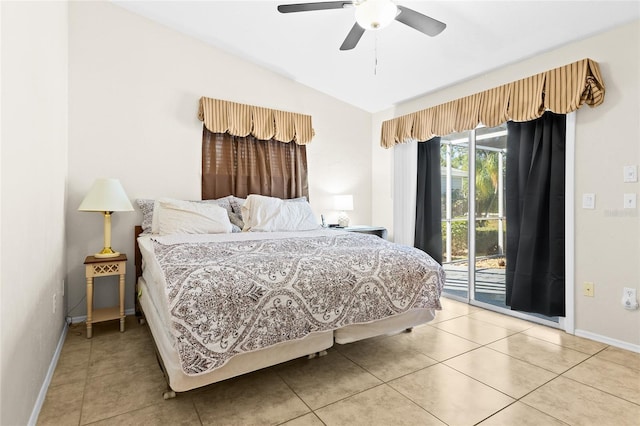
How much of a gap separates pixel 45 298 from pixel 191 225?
1120 millimetres

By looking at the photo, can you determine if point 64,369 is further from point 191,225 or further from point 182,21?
point 182,21

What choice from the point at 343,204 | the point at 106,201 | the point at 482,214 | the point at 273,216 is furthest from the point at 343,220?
the point at 106,201

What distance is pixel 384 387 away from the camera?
185 cm

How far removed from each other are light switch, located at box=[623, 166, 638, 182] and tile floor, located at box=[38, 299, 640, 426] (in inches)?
49.0

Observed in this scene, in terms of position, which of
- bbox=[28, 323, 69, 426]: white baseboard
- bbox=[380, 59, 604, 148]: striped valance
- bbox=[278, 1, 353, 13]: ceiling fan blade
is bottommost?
bbox=[28, 323, 69, 426]: white baseboard

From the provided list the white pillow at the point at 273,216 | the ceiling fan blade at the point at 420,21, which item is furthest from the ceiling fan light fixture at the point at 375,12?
the white pillow at the point at 273,216

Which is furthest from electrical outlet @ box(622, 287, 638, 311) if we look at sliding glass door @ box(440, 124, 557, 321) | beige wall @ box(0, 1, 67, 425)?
beige wall @ box(0, 1, 67, 425)

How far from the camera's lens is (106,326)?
285 centimetres

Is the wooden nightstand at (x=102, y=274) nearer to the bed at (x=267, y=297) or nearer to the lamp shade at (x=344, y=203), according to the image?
the bed at (x=267, y=297)

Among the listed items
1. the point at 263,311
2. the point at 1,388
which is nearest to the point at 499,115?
the point at 263,311

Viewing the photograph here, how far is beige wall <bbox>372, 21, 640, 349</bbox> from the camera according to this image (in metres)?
2.33

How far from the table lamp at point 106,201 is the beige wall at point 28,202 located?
13.3 inches

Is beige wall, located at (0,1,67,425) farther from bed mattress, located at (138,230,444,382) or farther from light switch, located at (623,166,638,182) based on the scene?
light switch, located at (623,166,638,182)

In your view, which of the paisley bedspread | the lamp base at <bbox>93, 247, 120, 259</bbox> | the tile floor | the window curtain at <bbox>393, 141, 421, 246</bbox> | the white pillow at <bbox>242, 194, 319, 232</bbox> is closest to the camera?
the paisley bedspread
